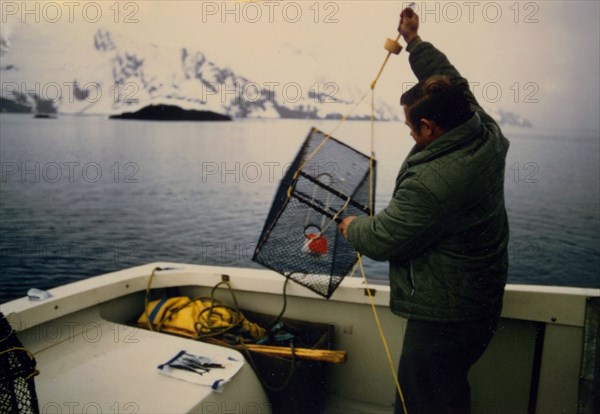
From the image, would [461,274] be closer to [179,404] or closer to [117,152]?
[179,404]

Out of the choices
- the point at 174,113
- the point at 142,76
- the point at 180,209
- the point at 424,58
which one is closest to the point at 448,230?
the point at 424,58

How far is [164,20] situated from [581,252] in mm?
19531

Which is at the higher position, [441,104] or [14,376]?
[441,104]

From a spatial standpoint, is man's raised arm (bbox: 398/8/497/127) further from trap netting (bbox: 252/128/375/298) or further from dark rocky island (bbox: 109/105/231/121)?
dark rocky island (bbox: 109/105/231/121)

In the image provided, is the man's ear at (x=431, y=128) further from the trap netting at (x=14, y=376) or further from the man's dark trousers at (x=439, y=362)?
the trap netting at (x=14, y=376)

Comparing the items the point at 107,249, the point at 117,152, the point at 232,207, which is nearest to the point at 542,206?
the point at 232,207

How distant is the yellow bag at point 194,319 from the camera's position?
2.26 metres

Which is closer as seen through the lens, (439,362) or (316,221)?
(439,362)

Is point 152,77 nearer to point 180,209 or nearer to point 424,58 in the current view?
point 180,209

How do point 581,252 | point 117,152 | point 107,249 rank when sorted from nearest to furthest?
point 581,252 < point 107,249 < point 117,152

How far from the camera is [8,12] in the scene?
3.33m

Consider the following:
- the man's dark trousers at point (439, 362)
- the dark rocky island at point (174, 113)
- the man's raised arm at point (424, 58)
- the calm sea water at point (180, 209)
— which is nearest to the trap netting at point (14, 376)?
the man's dark trousers at point (439, 362)

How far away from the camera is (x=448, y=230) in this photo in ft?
4.82

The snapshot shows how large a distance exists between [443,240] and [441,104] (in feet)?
1.47
